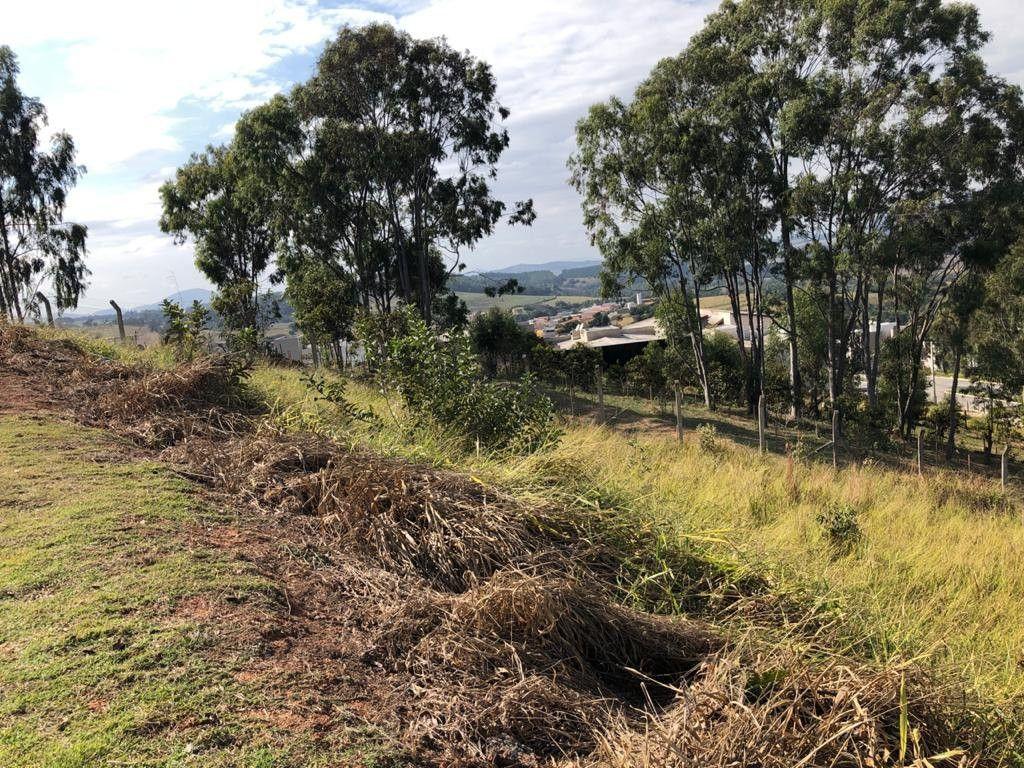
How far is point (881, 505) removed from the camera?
7551 mm

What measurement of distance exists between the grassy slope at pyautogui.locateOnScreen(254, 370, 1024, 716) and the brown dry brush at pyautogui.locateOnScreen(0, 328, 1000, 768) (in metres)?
0.43

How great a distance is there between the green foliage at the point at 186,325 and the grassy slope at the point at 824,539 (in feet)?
3.45

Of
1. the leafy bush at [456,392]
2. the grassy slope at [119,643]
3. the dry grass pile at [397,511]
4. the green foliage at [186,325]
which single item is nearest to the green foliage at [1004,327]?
the leafy bush at [456,392]

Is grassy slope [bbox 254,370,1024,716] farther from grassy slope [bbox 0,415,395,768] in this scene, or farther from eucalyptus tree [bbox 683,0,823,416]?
eucalyptus tree [bbox 683,0,823,416]

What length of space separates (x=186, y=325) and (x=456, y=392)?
164 inches

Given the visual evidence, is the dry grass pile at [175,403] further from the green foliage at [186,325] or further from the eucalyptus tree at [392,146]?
the eucalyptus tree at [392,146]

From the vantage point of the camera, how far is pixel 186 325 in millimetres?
8375

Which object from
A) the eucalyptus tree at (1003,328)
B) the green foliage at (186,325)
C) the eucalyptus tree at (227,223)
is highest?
the eucalyptus tree at (227,223)

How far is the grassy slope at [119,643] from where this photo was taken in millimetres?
2223

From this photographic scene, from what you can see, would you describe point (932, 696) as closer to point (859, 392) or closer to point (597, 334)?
point (859, 392)

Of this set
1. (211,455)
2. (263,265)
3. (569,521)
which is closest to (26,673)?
(569,521)

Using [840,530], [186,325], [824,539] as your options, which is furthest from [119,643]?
[186,325]

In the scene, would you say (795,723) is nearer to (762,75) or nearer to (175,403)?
(175,403)

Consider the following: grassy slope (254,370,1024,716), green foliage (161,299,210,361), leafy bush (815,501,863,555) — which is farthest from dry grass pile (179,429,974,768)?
green foliage (161,299,210,361)
